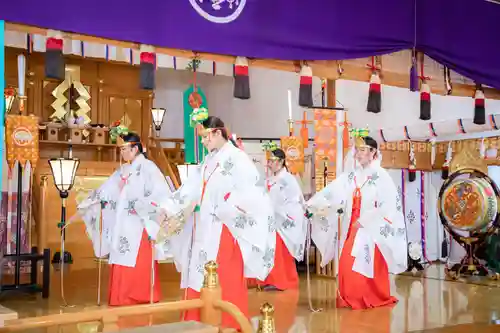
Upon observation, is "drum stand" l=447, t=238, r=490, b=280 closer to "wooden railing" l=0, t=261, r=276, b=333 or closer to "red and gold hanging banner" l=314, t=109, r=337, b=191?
"red and gold hanging banner" l=314, t=109, r=337, b=191

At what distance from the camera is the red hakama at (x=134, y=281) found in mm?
5613

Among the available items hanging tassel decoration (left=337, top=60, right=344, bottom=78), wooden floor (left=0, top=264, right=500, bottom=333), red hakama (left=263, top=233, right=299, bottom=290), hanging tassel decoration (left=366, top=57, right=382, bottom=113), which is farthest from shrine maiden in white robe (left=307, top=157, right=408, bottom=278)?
hanging tassel decoration (left=337, top=60, right=344, bottom=78)

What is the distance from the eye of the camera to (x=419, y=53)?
17.9ft

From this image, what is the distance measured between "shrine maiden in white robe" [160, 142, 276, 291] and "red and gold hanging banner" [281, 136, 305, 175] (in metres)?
3.83

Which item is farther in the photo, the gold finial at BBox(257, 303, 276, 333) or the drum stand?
the drum stand

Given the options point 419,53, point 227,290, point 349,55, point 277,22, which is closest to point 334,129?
point 419,53

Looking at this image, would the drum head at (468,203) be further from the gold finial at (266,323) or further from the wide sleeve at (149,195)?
the gold finial at (266,323)

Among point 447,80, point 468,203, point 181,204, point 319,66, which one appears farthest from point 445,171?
point 181,204

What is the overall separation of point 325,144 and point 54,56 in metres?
4.40

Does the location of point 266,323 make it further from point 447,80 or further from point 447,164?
point 447,164

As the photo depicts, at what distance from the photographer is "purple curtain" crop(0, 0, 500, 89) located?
3.74 meters

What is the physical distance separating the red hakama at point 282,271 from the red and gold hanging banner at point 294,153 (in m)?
1.30

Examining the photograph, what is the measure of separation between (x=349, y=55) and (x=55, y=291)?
414 centimetres

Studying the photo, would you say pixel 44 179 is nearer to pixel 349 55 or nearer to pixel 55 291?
pixel 55 291
